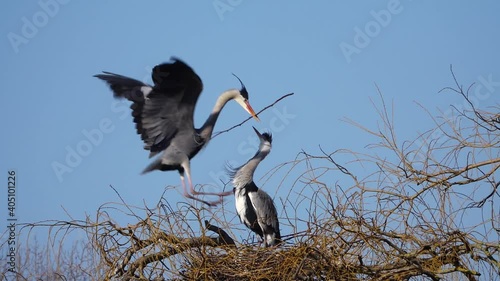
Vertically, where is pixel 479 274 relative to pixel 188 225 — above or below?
below

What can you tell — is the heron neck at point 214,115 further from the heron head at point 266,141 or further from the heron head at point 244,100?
the heron head at point 266,141

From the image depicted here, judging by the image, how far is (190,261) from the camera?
3402mm

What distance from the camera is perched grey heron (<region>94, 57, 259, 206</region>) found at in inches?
194

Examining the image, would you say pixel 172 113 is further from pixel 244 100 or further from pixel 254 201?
pixel 254 201

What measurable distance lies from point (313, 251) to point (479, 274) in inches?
28.7

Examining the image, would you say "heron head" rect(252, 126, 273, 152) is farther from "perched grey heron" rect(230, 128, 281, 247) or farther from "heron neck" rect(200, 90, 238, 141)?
"heron neck" rect(200, 90, 238, 141)

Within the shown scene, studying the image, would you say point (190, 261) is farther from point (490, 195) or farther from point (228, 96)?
point (228, 96)

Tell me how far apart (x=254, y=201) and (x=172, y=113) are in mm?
837

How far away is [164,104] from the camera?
4.96m

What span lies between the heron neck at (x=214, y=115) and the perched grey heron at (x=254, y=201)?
1.06 feet

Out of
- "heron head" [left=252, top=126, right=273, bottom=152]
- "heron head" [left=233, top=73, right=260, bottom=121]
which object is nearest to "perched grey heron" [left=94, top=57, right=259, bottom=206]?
"heron head" [left=233, top=73, right=260, bottom=121]

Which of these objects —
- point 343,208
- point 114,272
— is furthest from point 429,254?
point 114,272

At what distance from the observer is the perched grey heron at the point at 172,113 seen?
194 inches

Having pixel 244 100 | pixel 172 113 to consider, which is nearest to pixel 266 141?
pixel 244 100
